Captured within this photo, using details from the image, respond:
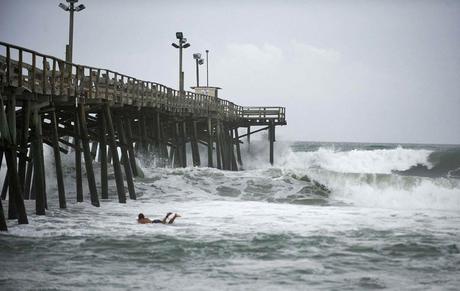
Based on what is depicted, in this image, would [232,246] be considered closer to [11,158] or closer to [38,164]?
[11,158]

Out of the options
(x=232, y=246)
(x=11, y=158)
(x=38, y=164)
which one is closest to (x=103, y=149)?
(x=38, y=164)

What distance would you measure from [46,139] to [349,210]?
28.9 feet

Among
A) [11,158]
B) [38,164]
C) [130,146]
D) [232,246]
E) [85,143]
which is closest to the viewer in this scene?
[232,246]

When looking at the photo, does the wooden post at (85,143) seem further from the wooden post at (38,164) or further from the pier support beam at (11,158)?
the pier support beam at (11,158)

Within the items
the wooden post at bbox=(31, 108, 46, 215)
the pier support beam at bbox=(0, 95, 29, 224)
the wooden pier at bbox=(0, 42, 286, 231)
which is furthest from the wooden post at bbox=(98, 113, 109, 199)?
the pier support beam at bbox=(0, 95, 29, 224)

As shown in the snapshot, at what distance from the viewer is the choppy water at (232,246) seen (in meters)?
8.01

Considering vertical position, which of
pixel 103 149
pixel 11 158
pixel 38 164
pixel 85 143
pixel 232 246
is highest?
pixel 85 143

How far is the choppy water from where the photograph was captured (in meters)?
8.01

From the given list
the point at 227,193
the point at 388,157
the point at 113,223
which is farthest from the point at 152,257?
the point at 388,157

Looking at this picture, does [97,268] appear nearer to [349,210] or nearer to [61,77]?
[61,77]

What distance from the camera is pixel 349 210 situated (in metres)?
17.3

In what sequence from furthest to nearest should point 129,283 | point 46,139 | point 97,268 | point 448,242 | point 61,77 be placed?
point 46,139
point 61,77
point 448,242
point 97,268
point 129,283

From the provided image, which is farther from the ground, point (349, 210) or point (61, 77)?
point (61, 77)

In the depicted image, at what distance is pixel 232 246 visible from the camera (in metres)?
10.4
